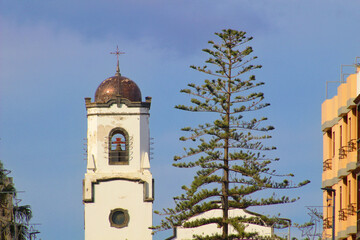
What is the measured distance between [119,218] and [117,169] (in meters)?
2.72

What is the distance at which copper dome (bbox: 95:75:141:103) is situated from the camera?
81750mm

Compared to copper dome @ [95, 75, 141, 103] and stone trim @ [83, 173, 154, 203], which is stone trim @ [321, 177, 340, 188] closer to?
stone trim @ [83, 173, 154, 203]

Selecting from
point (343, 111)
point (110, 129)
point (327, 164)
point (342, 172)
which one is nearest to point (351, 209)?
point (342, 172)

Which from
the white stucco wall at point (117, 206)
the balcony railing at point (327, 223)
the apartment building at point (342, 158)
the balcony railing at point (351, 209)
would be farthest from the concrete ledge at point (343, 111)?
the white stucco wall at point (117, 206)

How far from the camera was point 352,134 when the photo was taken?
47938 millimetres

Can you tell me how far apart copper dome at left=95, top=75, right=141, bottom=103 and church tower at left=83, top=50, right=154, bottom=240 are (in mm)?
261

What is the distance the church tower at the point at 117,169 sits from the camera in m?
80.8

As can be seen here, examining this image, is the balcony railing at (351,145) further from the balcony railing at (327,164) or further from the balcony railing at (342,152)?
the balcony railing at (327,164)

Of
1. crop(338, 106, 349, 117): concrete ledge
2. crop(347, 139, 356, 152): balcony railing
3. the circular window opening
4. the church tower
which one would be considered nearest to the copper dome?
the church tower

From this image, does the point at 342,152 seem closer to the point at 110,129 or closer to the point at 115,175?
the point at 110,129

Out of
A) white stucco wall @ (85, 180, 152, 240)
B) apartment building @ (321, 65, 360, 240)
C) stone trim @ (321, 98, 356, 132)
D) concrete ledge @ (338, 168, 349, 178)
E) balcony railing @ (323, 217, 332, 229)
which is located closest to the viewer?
apartment building @ (321, 65, 360, 240)

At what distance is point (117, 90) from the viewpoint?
3231 inches

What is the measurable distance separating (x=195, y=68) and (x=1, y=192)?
9314 mm

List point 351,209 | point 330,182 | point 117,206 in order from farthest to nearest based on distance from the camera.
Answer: point 117,206, point 330,182, point 351,209
